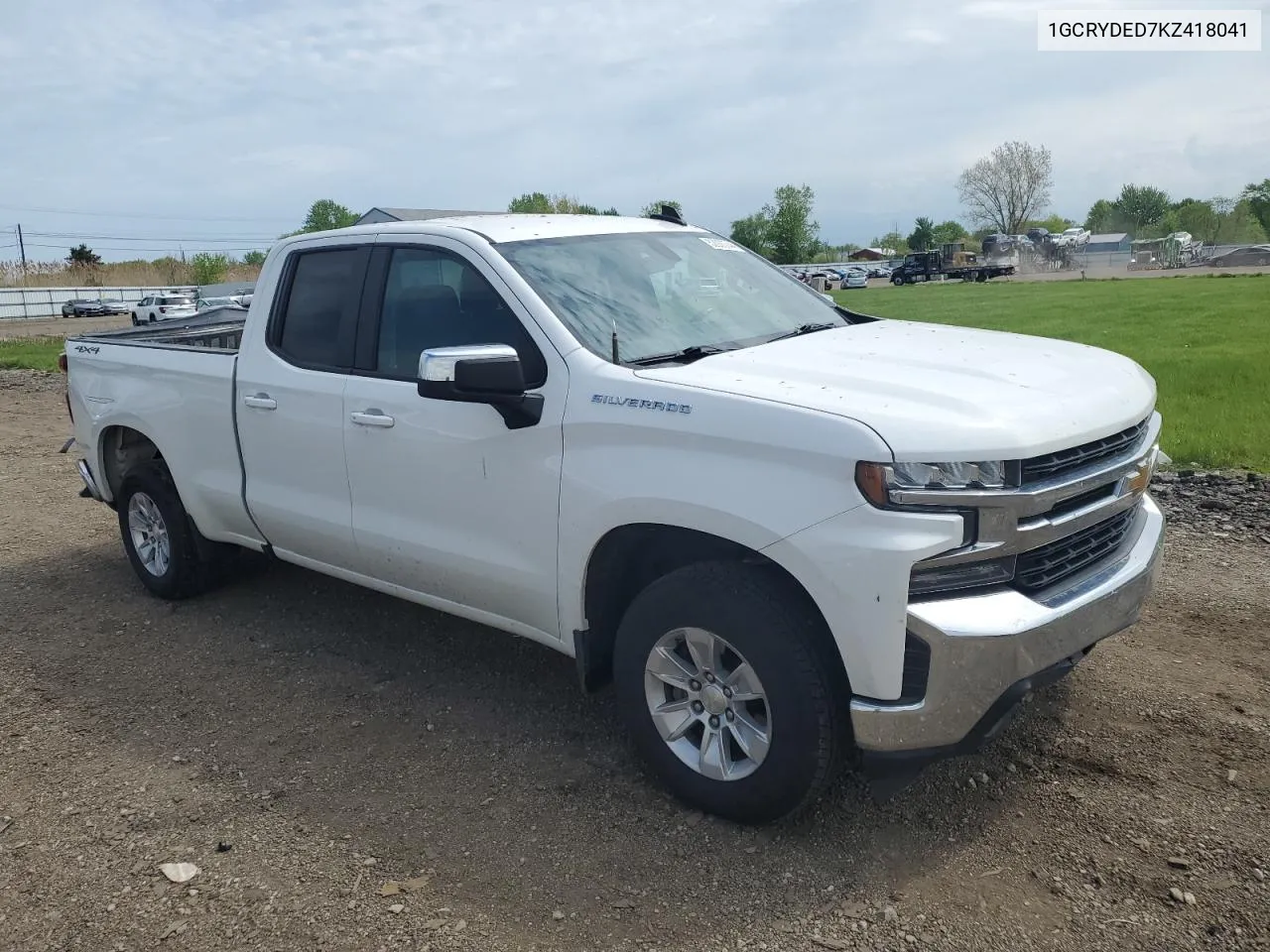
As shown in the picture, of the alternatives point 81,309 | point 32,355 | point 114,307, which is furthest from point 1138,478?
point 114,307

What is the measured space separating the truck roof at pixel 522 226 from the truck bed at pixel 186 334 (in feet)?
5.99

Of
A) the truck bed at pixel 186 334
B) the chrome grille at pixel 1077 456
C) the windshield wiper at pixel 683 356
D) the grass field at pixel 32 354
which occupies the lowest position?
the grass field at pixel 32 354

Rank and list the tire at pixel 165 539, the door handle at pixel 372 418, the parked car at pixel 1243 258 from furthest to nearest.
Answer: the parked car at pixel 1243 258 → the tire at pixel 165 539 → the door handle at pixel 372 418

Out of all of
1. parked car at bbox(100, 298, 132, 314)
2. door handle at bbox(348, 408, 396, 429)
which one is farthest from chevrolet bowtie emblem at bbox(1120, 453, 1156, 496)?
parked car at bbox(100, 298, 132, 314)

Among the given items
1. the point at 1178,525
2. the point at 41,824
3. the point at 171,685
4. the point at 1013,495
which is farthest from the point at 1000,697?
the point at 1178,525

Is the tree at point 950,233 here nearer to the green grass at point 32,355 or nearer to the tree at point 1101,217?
the tree at point 1101,217

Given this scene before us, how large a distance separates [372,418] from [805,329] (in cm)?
179

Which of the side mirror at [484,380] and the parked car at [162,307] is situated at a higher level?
the side mirror at [484,380]

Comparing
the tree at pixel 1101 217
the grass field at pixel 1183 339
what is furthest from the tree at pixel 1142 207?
the grass field at pixel 1183 339

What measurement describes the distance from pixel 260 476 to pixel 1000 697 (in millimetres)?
3499

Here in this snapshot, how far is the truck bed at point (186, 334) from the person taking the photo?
6.34 meters

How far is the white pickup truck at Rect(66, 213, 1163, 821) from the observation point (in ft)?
9.71

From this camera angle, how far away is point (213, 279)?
253ft

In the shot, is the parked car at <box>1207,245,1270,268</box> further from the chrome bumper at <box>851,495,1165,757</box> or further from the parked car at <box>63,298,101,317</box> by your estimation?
the chrome bumper at <box>851,495,1165,757</box>
